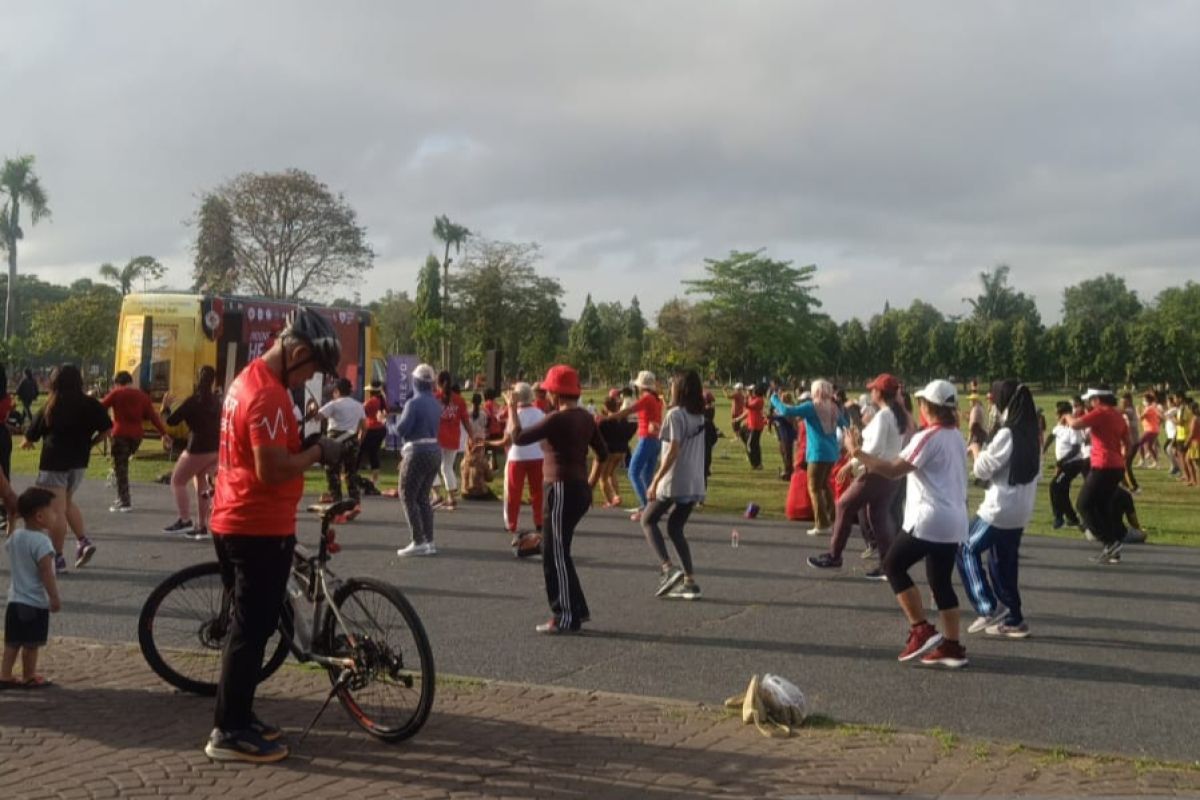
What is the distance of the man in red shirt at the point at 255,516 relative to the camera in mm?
5195

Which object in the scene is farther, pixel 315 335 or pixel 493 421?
pixel 493 421

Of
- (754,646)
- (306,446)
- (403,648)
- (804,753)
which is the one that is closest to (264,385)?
(306,446)

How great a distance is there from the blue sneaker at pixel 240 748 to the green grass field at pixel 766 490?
11.0 meters

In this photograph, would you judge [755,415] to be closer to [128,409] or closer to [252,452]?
[128,409]

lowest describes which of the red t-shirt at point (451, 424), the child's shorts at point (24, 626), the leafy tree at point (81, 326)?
the child's shorts at point (24, 626)

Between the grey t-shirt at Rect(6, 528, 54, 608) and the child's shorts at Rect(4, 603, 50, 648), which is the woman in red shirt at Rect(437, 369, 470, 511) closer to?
the grey t-shirt at Rect(6, 528, 54, 608)

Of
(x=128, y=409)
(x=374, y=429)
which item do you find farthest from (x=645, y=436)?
(x=374, y=429)

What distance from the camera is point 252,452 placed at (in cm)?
520

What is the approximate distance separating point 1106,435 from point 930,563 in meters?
5.56

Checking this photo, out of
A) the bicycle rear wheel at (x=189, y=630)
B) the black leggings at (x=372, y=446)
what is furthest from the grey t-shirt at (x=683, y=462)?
the black leggings at (x=372, y=446)

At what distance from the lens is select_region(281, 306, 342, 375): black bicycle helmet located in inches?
208

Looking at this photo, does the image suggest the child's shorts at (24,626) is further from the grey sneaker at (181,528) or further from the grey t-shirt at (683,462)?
the grey sneaker at (181,528)

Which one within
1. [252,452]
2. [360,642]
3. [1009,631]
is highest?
[252,452]

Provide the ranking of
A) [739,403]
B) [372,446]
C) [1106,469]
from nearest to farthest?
[1106,469] → [372,446] → [739,403]
